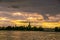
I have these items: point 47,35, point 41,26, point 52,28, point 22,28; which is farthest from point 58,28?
point 47,35

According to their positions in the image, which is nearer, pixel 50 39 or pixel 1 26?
pixel 1 26

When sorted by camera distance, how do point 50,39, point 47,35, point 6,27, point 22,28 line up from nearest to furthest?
point 22,28 → point 6,27 → point 50,39 → point 47,35

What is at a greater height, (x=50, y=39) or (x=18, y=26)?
(x=18, y=26)

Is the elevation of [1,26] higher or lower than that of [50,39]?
higher

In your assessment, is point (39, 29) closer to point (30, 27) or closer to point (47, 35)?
point (30, 27)

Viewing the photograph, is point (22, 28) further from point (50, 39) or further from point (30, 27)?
A: point (50, 39)

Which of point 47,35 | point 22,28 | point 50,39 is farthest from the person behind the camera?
point 47,35

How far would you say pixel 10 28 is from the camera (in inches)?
235

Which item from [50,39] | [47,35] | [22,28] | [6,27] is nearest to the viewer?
[22,28]

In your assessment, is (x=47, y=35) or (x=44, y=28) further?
(x=47, y=35)

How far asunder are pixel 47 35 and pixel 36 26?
261 centimetres

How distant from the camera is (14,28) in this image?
241 inches

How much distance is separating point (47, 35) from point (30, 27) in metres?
2.87

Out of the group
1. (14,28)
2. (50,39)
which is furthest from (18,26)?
Answer: (50,39)
